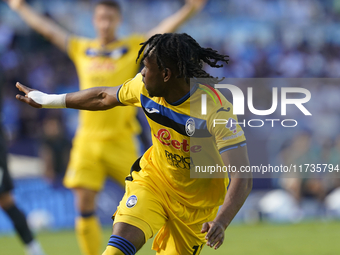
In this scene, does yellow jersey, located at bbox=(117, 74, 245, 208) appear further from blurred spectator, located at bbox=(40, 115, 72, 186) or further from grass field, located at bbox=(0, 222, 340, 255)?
blurred spectator, located at bbox=(40, 115, 72, 186)

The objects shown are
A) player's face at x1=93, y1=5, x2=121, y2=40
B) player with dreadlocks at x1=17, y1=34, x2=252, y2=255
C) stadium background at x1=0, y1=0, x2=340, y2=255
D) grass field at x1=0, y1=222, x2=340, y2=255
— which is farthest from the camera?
→ stadium background at x1=0, y1=0, x2=340, y2=255

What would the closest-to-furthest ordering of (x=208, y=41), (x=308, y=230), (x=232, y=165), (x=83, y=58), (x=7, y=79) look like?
(x=232, y=165) → (x=83, y=58) → (x=308, y=230) → (x=7, y=79) → (x=208, y=41)

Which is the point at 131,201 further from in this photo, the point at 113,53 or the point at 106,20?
the point at 106,20

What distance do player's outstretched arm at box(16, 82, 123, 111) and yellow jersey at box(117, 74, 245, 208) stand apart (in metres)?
0.10

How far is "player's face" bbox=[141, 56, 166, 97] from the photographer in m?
3.42

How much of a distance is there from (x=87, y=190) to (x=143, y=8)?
904 centimetres

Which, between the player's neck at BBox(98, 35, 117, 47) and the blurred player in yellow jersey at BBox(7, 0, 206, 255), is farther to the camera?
the player's neck at BBox(98, 35, 117, 47)

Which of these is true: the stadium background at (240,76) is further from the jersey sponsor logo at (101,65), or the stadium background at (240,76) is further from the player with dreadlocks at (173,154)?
the player with dreadlocks at (173,154)

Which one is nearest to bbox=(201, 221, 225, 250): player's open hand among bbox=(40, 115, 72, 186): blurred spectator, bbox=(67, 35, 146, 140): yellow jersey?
bbox=(67, 35, 146, 140): yellow jersey

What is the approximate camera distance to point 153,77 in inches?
135

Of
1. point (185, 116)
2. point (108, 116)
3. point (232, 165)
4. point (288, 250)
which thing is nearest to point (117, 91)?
point (185, 116)

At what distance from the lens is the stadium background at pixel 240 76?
922cm

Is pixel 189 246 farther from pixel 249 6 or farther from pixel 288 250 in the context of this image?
pixel 249 6

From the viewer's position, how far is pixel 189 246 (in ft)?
12.8
